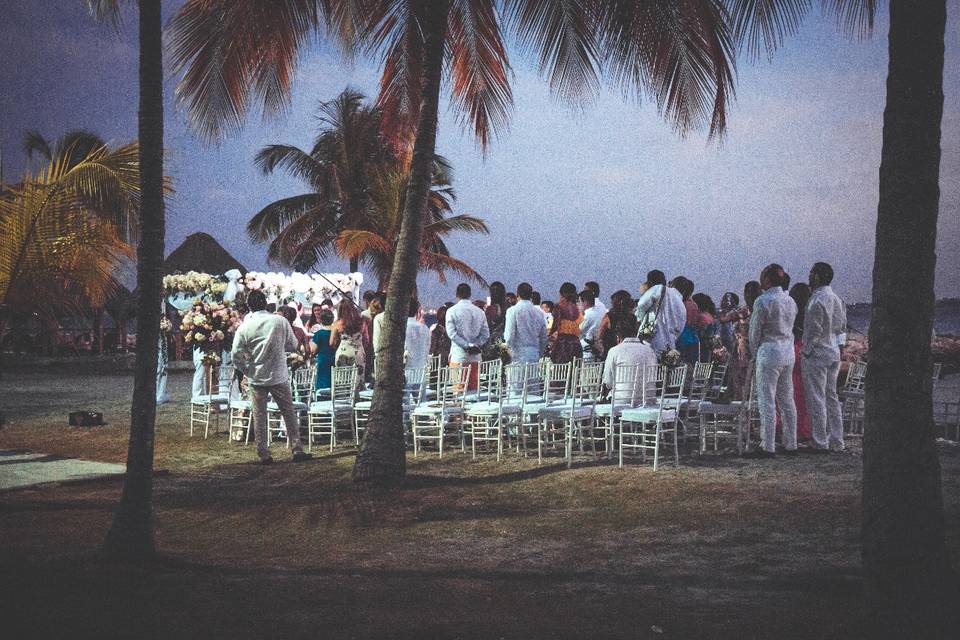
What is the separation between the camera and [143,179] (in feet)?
22.2

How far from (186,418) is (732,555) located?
12.4m

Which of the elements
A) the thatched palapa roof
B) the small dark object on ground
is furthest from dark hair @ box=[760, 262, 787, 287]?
the thatched palapa roof

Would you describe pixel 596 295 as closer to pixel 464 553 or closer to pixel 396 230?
pixel 464 553

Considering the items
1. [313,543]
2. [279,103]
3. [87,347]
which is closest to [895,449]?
[313,543]

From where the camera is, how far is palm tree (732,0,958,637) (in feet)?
16.6

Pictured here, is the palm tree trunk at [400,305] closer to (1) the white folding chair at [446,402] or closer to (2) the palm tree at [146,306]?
(1) the white folding chair at [446,402]

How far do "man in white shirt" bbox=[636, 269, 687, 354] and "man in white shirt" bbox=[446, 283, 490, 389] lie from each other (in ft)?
8.23

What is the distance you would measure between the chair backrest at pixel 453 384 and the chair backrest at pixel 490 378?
0.85 ft

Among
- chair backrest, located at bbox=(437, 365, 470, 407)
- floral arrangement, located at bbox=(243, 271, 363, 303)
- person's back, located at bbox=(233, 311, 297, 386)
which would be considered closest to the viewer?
person's back, located at bbox=(233, 311, 297, 386)

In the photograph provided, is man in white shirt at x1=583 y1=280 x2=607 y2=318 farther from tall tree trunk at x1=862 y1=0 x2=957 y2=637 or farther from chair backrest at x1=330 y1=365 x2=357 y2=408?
tall tree trunk at x1=862 y1=0 x2=957 y2=637

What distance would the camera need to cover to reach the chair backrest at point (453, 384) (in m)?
12.3

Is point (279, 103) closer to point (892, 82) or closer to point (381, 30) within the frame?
point (381, 30)

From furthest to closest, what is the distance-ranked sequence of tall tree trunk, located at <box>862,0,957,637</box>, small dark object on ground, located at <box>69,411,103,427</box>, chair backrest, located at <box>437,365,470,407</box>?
1. small dark object on ground, located at <box>69,411,103,427</box>
2. chair backrest, located at <box>437,365,470,407</box>
3. tall tree trunk, located at <box>862,0,957,637</box>

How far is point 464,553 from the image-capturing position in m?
7.29
